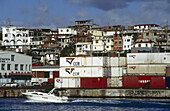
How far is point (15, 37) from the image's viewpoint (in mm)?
148250

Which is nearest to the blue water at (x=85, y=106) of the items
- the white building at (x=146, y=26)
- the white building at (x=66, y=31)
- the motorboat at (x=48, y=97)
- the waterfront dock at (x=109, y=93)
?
the motorboat at (x=48, y=97)

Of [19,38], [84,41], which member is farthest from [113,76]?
[19,38]

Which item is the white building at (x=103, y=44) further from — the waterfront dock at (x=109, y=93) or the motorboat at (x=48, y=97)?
the motorboat at (x=48, y=97)

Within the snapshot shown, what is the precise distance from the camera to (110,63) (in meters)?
65.9

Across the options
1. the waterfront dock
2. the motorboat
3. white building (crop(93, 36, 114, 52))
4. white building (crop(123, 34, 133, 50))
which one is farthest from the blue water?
white building (crop(93, 36, 114, 52))

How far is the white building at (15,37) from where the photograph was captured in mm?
146337

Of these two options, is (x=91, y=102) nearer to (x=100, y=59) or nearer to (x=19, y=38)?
(x=100, y=59)

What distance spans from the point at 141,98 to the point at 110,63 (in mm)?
8843

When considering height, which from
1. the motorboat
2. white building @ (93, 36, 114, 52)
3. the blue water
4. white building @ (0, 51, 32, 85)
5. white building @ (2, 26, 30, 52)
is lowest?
the blue water

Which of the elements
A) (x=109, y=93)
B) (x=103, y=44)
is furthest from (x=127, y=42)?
(x=109, y=93)

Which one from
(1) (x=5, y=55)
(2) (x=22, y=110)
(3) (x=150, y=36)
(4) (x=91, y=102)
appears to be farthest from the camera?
(3) (x=150, y=36)

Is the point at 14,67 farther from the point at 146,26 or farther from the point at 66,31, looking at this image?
the point at 146,26

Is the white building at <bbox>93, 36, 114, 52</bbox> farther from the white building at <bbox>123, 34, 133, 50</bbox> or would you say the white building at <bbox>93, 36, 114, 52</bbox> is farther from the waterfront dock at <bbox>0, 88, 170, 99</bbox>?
the waterfront dock at <bbox>0, 88, 170, 99</bbox>

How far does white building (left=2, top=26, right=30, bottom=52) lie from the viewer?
146337 mm
